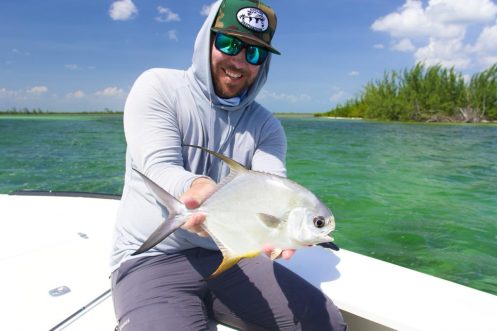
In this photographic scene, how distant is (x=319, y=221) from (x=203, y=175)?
585 mm

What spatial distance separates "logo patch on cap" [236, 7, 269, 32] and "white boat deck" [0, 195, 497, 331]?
53.2 inches

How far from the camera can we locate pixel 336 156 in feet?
47.3

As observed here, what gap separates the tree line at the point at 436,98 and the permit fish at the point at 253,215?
196ft

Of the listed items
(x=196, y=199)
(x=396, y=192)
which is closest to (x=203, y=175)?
(x=196, y=199)

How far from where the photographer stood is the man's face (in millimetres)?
1875

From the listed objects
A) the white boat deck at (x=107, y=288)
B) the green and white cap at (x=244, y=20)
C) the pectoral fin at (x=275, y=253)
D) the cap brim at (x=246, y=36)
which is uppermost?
the green and white cap at (x=244, y=20)

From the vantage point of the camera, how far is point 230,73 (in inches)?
75.5

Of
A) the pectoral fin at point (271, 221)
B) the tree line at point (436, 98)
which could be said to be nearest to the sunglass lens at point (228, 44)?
the pectoral fin at point (271, 221)

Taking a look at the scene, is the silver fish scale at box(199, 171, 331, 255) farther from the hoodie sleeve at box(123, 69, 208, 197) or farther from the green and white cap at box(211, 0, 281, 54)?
the green and white cap at box(211, 0, 281, 54)

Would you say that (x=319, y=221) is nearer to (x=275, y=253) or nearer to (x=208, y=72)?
(x=275, y=253)

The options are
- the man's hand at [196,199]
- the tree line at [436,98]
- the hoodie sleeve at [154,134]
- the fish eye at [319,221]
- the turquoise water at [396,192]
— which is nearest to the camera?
the fish eye at [319,221]

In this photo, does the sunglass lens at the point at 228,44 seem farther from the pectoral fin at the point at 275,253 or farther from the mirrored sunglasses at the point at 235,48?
the pectoral fin at the point at 275,253

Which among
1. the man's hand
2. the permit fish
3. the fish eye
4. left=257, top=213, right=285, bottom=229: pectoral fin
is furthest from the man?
the fish eye

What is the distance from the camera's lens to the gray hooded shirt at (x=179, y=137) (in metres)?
1.74
